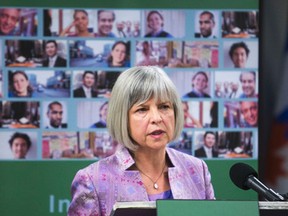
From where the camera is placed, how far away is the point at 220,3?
4551mm

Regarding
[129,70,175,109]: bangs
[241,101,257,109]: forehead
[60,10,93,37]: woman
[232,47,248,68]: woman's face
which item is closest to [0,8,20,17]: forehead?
[60,10,93,37]: woman

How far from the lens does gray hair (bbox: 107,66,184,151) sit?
262 centimetres

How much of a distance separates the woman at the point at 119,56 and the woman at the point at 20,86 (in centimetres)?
54

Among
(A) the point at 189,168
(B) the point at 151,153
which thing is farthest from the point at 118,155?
(A) the point at 189,168

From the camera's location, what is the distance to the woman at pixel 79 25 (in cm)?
439

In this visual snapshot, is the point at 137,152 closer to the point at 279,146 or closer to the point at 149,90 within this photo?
the point at 149,90

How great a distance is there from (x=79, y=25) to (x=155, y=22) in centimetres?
50

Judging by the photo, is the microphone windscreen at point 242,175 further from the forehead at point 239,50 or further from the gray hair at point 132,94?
the forehead at point 239,50

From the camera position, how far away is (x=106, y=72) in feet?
14.6

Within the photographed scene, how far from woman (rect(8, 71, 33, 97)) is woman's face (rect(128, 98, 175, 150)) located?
1858 mm

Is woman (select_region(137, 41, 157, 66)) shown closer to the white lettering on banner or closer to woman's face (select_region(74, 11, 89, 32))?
woman's face (select_region(74, 11, 89, 32))

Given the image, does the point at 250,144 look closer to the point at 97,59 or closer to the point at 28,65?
the point at 97,59

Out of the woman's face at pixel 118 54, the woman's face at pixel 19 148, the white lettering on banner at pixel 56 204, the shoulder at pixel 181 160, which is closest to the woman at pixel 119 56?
the woman's face at pixel 118 54

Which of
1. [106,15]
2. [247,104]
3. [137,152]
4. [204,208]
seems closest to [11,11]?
[106,15]
